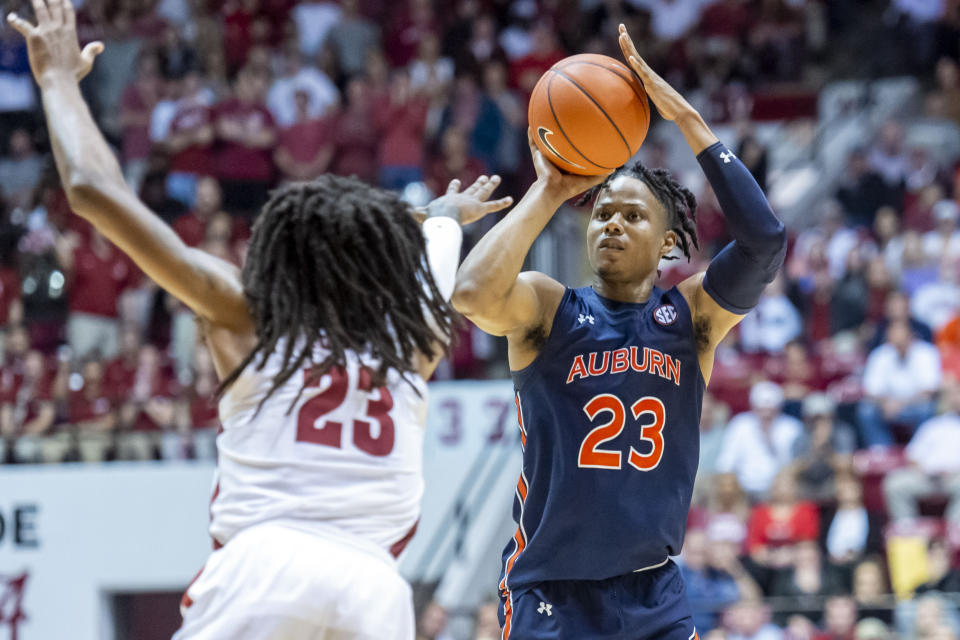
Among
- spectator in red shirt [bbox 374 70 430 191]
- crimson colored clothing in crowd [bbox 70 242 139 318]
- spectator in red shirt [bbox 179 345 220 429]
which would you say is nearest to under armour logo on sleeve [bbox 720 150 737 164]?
spectator in red shirt [bbox 179 345 220 429]

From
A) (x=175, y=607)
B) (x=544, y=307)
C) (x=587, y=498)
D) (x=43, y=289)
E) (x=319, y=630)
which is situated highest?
(x=43, y=289)

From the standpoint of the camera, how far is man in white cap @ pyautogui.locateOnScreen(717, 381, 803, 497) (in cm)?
959

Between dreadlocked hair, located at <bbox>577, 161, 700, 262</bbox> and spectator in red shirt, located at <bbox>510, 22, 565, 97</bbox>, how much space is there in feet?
29.0

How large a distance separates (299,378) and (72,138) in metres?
0.73

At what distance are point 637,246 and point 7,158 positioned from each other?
10761mm

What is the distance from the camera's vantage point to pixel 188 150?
1258 centimetres

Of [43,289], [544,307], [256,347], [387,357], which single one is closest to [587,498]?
[544,307]

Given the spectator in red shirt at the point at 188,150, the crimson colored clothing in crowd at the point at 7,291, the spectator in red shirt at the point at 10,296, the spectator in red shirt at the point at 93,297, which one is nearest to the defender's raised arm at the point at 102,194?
the spectator in red shirt at the point at 93,297

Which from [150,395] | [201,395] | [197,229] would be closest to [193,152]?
[197,229]

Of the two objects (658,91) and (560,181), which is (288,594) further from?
(658,91)

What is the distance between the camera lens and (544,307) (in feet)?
13.6

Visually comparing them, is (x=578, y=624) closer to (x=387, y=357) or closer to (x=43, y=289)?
(x=387, y=357)

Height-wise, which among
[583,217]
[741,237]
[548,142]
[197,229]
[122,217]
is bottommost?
[122,217]

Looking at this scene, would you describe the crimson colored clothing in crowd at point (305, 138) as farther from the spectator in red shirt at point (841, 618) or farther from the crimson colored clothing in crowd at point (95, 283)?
the spectator in red shirt at point (841, 618)
